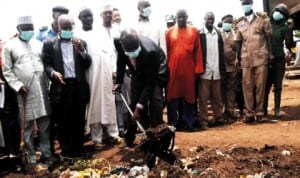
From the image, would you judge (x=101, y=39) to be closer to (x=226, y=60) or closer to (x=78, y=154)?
(x=78, y=154)

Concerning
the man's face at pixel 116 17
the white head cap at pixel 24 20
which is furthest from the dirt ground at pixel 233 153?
the man's face at pixel 116 17

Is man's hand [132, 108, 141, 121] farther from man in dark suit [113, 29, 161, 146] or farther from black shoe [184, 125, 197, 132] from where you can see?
black shoe [184, 125, 197, 132]

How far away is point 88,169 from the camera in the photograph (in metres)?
6.46

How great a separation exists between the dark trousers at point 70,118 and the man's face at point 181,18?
258cm

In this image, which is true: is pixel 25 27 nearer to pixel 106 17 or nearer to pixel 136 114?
pixel 106 17

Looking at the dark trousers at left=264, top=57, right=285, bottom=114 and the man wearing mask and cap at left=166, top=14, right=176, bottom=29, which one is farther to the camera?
the man wearing mask and cap at left=166, top=14, right=176, bottom=29

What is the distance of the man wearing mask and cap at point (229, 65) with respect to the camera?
9.70 m

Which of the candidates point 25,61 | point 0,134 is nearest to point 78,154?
point 0,134

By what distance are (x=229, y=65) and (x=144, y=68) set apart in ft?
11.9

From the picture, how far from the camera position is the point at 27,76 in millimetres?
6648

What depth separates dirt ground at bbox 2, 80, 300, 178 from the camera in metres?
5.91

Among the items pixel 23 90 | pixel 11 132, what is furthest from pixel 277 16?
pixel 11 132

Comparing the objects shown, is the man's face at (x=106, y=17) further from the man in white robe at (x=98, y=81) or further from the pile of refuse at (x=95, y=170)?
the pile of refuse at (x=95, y=170)

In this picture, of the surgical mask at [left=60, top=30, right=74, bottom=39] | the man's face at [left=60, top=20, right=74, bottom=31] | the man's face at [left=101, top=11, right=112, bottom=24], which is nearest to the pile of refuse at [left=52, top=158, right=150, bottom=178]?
the surgical mask at [left=60, top=30, right=74, bottom=39]
